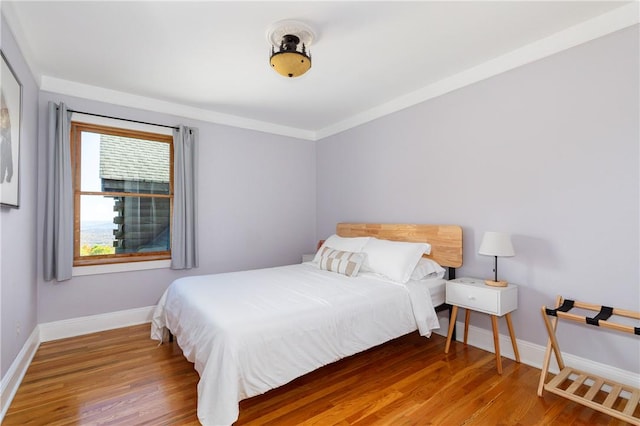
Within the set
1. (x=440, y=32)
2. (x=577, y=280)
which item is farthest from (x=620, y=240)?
(x=440, y=32)

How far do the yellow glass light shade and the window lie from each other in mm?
2139

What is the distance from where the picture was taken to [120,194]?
11.2 ft

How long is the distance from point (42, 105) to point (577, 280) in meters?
4.82

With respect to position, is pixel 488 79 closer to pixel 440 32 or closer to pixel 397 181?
pixel 440 32

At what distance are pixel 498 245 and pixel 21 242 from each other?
3.68 m

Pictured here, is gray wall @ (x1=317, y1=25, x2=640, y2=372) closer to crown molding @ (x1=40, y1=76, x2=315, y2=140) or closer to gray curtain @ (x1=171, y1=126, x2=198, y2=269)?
crown molding @ (x1=40, y1=76, x2=315, y2=140)

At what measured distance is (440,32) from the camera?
2229mm

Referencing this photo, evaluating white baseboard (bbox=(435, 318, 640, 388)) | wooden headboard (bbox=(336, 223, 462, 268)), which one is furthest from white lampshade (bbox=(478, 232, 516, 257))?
white baseboard (bbox=(435, 318, 640, 388))

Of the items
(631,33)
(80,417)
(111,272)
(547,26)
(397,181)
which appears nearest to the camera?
(80,417)

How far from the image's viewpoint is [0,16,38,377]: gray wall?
194cm

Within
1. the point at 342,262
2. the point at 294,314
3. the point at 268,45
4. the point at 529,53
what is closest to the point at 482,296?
the point at 342,262

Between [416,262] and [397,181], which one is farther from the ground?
[397,181]

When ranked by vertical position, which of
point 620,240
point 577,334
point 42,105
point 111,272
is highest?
point 42,105

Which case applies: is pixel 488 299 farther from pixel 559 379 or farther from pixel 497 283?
pixel 559 379
